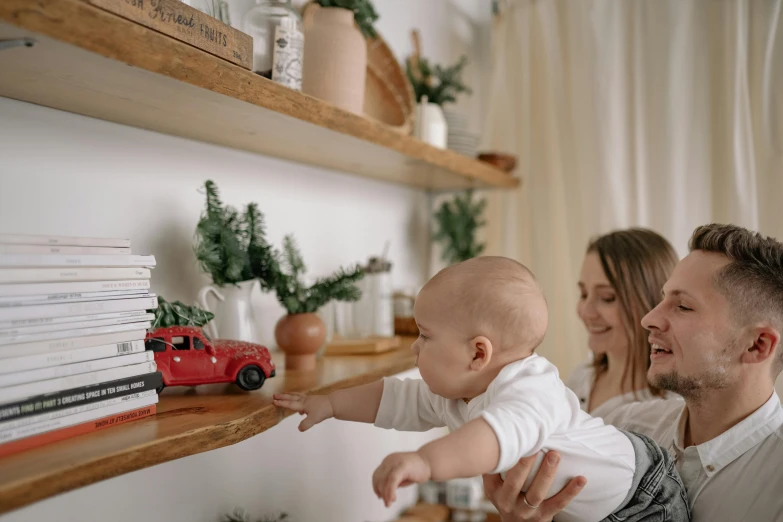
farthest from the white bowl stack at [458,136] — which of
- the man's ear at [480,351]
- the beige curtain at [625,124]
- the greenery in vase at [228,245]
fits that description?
the man's ear at [480,351]

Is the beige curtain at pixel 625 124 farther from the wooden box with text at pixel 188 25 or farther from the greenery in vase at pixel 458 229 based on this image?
the wooden box with text at pixel 188 25

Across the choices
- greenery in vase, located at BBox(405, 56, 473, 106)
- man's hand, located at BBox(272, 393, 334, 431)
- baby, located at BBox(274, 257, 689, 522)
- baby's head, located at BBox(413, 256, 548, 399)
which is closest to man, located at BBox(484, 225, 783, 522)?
baby, located at BBox(274, 257, 689, 522)

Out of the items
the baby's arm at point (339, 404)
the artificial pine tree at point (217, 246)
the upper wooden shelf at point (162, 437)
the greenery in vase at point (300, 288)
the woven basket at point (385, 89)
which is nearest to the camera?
the upper wooden shelf at point (162, 437)

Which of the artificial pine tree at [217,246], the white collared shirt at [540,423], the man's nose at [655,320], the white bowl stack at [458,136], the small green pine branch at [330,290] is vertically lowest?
the white collared shirt at [540,423]

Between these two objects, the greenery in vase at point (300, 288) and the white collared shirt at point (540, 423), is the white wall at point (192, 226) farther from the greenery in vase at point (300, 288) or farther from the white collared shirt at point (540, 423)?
the white collared shirt at point (540, 423)

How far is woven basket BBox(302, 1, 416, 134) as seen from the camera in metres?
1.84

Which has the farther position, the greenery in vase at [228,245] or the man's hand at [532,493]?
the greenery in vase at [228,245]

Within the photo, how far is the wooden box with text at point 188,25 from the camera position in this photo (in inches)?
32.0

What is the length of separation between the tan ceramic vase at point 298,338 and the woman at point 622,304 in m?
0.84

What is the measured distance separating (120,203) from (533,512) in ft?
3.28

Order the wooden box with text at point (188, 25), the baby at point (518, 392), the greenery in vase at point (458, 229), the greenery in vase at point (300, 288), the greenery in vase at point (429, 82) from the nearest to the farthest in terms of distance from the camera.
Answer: the wooden box with text at point (188, 25) → the baby at point (518, 392) → the greenery in vase at point (300, 288) → the greenery in vase at point (429, 82) → the greenery in vase at point (458, 229)

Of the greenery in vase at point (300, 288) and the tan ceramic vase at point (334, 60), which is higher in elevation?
the tan ceramic vase at point (334, 60)

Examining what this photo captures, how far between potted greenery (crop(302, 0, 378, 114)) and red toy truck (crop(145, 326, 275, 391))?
623 mm

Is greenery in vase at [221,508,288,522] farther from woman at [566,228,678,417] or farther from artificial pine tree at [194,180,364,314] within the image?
woman at [566,228,678,417]
